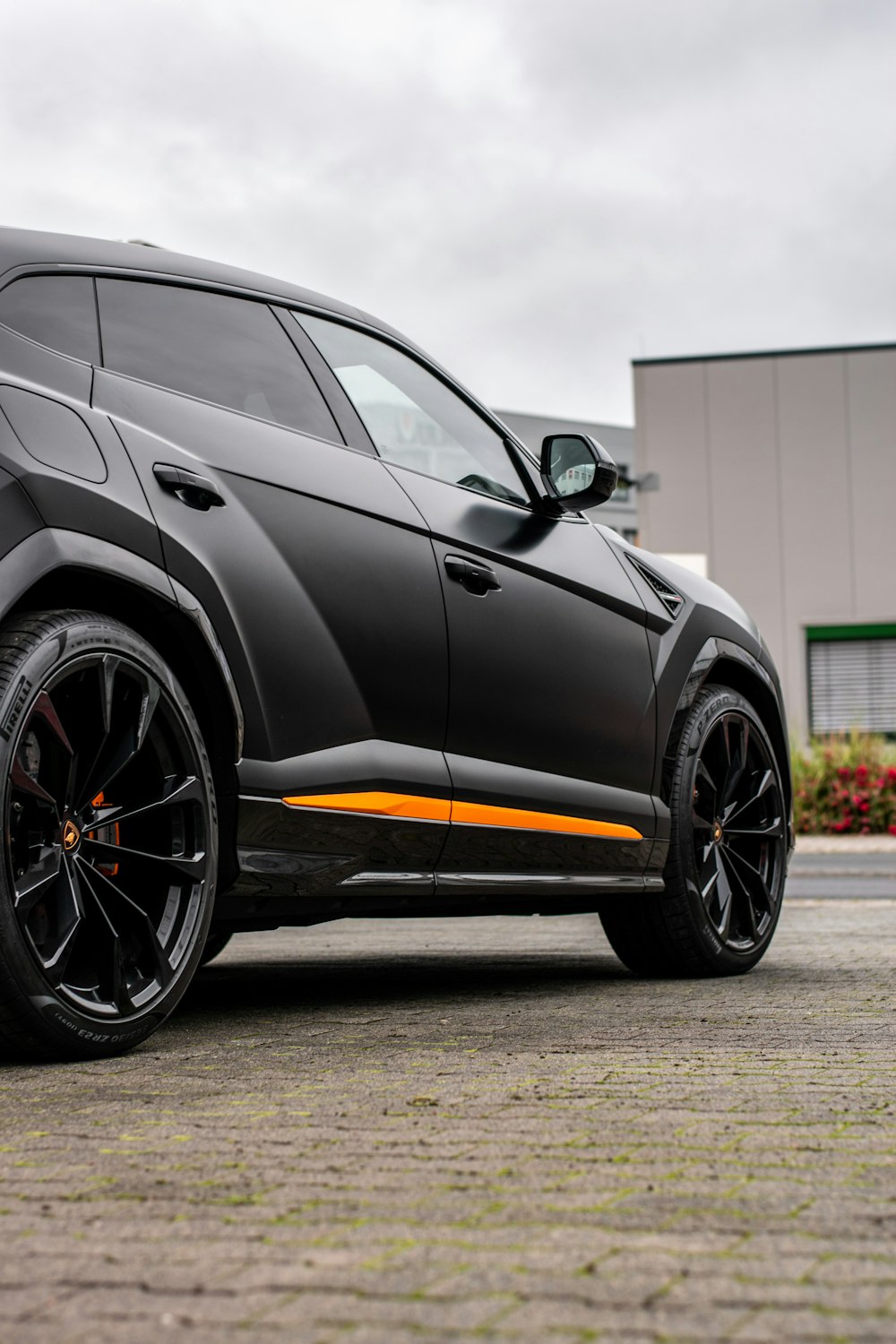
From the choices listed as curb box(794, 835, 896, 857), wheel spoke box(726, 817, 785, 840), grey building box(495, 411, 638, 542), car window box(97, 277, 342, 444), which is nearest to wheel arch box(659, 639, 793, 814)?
wheel spoke box(726, 817, 785, 840)

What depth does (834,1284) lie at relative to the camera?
1.82 meters

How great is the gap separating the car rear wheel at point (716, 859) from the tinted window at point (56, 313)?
7.87 feet

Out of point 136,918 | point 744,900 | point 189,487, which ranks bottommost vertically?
point 744,900

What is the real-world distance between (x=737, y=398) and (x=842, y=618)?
450 cm

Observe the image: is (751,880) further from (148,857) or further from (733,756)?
(148,857)

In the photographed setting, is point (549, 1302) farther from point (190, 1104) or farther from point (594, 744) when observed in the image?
point (594, 744)

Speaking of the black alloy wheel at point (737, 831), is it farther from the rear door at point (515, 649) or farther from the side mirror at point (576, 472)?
the side mirror at point (576, 472)

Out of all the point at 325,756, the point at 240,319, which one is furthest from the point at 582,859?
the point at 240,319

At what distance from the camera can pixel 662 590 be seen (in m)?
5.32

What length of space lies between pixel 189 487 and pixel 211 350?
608 mm

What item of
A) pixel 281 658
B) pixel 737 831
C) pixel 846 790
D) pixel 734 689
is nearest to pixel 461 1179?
pixel 281 658

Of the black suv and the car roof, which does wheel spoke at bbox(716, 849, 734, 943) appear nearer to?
the black suv

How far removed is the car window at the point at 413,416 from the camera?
4.35m

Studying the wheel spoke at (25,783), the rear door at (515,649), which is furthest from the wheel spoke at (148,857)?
the rear door at (515,649)
